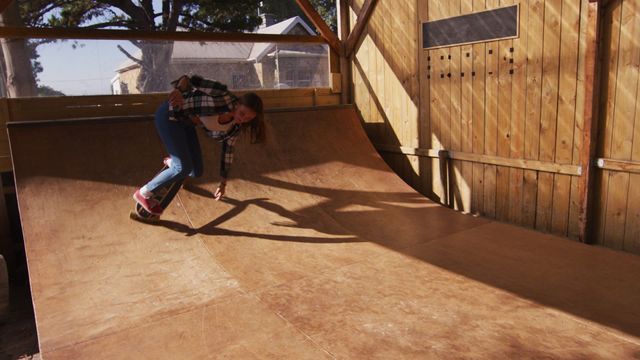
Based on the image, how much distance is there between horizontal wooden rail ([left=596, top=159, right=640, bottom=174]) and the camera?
362 centimetres

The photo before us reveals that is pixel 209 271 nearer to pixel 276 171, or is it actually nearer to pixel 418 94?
pixel 276 171

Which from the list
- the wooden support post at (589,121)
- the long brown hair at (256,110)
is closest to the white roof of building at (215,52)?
the long brown hair at (256,110)

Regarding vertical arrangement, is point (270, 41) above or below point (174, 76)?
above

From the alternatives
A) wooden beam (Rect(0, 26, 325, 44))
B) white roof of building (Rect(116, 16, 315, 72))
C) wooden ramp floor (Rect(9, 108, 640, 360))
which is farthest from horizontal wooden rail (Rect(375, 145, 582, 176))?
white roof of building (Rect(116, 16, 315, 72))

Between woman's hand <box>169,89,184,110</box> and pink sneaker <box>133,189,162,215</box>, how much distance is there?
80 centimetres

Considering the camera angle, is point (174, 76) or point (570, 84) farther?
point (174, 76)

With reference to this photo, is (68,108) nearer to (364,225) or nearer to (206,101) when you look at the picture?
(206,101)

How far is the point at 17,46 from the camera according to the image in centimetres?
494

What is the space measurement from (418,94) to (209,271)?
133 inches

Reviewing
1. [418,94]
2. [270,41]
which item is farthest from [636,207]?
[270,41]

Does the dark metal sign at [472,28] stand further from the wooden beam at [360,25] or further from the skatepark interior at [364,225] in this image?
the wooden beam at [360,25]

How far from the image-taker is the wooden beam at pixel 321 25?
622 centimetres

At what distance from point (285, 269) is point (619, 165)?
274 cm

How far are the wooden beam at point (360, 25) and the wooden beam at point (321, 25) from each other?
144mm
